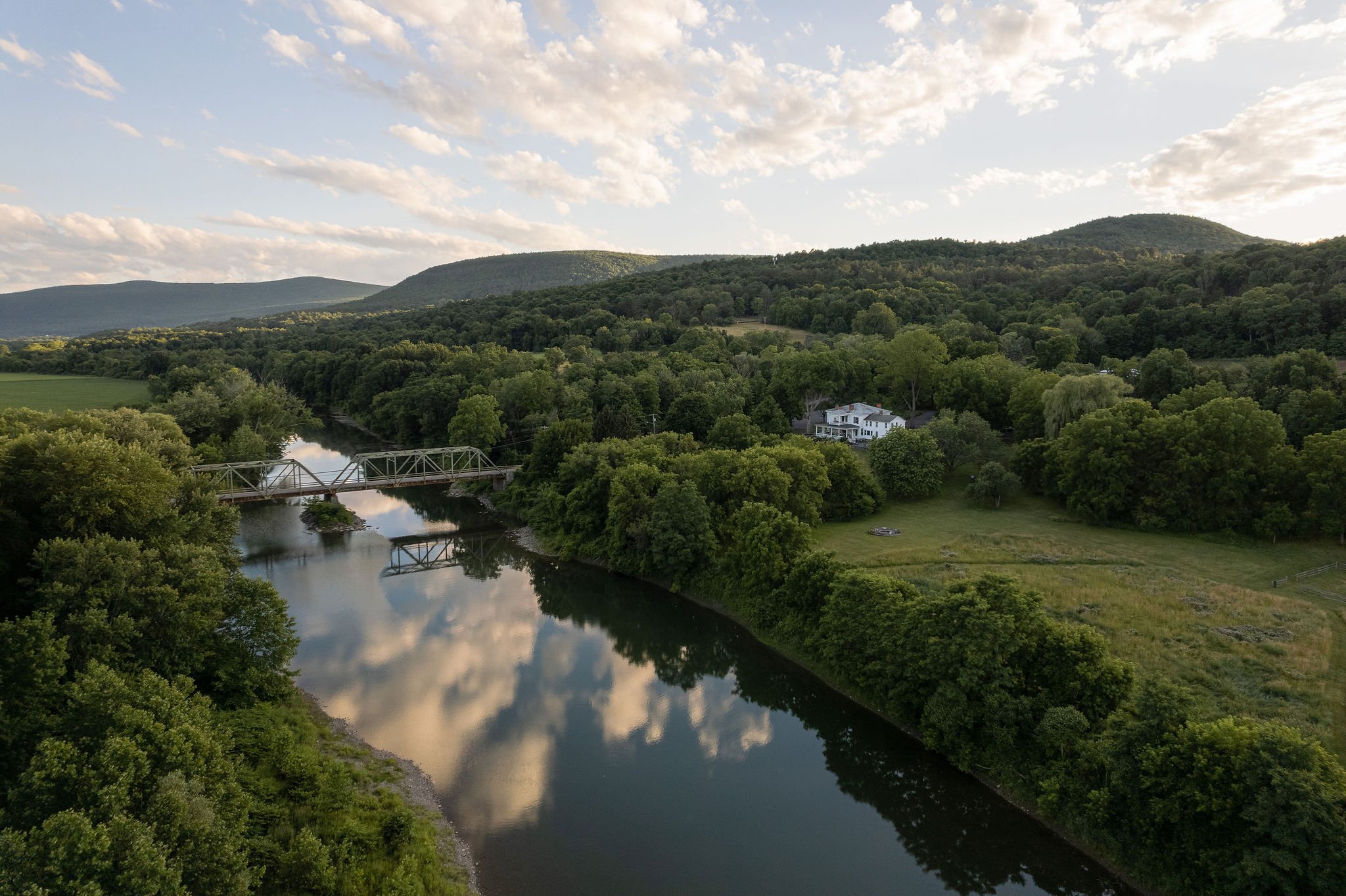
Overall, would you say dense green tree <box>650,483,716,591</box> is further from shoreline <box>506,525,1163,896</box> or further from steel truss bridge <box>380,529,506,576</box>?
steel truss bridge <box>380,529,506,576</box>

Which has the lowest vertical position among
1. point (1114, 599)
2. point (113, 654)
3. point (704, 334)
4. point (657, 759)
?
point (657, 759)

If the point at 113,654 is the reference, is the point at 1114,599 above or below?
below

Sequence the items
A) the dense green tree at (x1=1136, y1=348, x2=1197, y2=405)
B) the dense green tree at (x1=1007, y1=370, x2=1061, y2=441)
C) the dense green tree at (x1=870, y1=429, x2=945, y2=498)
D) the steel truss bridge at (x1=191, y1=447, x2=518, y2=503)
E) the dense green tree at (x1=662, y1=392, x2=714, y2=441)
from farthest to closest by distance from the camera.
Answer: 1. the dense green tree at (x1=662, y1=392, x2=714, y2=441)
2. the dense green tree at (x1=1136, y1=348, x2=1197, y2=405)
3. the dense green tree at (x1=1007, y1=370, x2=1061, y2=441)
4. the dense green tree at (x1=870, y1=429, x2=945, y2=498)
5. the steel truss bridge at (x1=191, y1=447, x2=518, y2=503)

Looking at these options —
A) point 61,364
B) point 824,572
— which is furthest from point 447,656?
point 61,364

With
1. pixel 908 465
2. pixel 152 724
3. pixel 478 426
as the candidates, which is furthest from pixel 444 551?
pixel 908 465

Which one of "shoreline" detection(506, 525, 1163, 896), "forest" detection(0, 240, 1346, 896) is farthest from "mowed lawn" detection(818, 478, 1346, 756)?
"shoreline" detection(506, 525, 1163, 896)

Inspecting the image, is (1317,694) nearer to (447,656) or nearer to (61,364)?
(447,656)

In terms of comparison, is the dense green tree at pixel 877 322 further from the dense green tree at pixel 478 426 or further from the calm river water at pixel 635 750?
the calm river water at pixel 635 750

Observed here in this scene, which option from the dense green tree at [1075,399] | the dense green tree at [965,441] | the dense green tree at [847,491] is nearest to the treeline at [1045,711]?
the dense green tree at [847,491]
